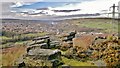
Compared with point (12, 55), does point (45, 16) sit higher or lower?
higher

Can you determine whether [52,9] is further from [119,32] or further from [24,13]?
[119,32]

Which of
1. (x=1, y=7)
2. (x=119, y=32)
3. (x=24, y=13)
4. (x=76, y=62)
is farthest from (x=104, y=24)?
(x=1, y=7)

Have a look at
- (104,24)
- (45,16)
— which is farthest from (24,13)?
(104,24)

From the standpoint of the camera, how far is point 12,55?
20.7 ft

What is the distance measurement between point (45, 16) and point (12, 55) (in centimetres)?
85

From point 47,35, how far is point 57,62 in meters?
0.48

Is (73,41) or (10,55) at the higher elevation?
(73,41)

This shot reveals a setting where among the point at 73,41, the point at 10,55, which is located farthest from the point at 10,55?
the point at 73,41

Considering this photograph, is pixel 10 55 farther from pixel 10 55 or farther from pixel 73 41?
pixel 73 41

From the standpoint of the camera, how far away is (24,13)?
6344 millimetres

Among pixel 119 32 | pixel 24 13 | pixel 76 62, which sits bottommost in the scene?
pixel 76 62

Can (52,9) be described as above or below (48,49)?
above

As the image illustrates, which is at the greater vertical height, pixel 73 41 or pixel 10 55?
pixel 73 41

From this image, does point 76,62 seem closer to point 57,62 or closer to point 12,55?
point 57,62
